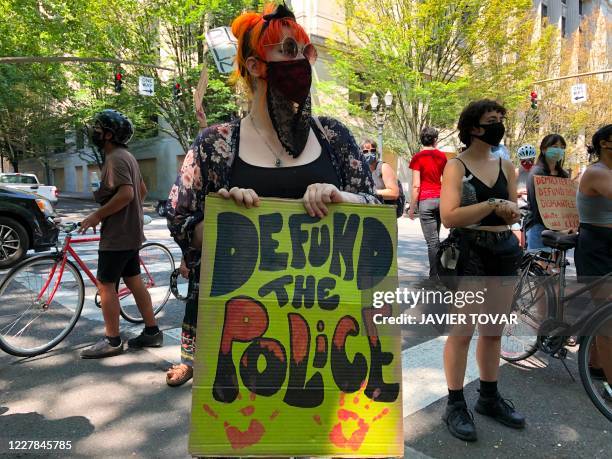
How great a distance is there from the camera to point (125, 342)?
4.12 meters

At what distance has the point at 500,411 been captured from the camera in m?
2.80

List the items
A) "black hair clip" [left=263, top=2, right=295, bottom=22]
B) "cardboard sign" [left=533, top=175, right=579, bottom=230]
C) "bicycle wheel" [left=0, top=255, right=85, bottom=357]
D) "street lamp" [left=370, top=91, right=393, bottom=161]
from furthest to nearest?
"street lamp" [left=370, top=91, right=393, bottom=161] < "bicycle wheel" [left=0, top=255, right=85, bottom=357] < "cardboard sign" [left=533, top=175, right=579, bottom=230] < "black hair clip" [left=263, top=2, right=295, bottom=22]

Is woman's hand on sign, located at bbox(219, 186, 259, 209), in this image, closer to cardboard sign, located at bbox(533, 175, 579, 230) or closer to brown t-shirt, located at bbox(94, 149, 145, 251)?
brown t-shirt, located at bbox(94, 149, 145, 251)

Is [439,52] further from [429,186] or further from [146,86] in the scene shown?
[429,186]

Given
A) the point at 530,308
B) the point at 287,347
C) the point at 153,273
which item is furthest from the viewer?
the point at 153,273

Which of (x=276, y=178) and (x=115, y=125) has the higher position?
(x=115, y=125)

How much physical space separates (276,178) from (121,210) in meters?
2.41

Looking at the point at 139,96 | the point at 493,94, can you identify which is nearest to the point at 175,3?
the point at 139,96

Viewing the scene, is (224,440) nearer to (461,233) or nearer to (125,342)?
(461,233)

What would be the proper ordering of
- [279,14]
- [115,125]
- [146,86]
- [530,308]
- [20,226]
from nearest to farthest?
1. [279,14]
2. [530,308]
3. [115,125]
4. [20,226]
5. [146,86]

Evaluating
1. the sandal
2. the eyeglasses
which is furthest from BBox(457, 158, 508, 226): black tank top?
the sandal

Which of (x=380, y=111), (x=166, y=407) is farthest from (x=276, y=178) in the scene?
(x=380, y=111)

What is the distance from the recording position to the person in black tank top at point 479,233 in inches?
104

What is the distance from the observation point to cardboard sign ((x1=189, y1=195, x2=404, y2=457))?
1.39 metres
